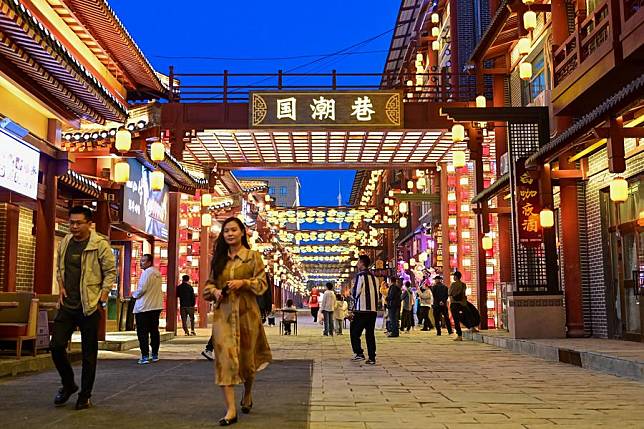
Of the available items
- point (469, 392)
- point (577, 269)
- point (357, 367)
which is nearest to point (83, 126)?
point (357, 367)

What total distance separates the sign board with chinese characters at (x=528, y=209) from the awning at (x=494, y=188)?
78 centimetres

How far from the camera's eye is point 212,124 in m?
21.7

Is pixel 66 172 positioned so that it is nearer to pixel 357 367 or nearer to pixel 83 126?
pixel 83 126

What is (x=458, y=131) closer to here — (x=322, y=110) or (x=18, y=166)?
(x=322, y=110)

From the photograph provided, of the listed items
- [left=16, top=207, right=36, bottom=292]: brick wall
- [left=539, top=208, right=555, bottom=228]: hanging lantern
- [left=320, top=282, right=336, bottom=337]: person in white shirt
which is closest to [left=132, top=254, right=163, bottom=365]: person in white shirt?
[left=16, top=207, right=36, bottom=292]: brick wall

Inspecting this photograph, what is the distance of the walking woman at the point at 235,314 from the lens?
612 centimetres

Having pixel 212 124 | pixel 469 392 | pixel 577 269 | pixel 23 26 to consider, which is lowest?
pixel 469 392

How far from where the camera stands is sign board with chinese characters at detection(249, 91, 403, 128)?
70.4 ft

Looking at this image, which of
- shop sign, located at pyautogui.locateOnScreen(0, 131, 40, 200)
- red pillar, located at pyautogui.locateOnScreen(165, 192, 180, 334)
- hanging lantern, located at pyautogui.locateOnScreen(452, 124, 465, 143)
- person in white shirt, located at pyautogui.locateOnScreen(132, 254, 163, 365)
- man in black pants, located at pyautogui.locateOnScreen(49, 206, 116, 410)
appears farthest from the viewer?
red pillar, located at pyautogui.locateOnScreen(165, 192, 180, 334)

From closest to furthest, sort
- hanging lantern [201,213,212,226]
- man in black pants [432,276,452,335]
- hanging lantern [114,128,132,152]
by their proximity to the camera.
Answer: hanging lantern [114,128,132,152] < man in black pants [432,276,452,335] < hanging lantern [201,213,212,226]

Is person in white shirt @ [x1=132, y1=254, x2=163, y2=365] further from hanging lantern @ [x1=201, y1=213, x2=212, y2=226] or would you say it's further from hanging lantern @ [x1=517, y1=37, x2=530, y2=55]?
hanging lantern @ [x1=201, y1=213, x2=212, y2=226]

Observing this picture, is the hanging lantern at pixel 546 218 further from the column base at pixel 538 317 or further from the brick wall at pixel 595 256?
the column base at pixel 538 317

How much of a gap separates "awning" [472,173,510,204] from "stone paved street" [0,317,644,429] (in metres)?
5.28

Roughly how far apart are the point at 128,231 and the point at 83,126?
346 centimetres
